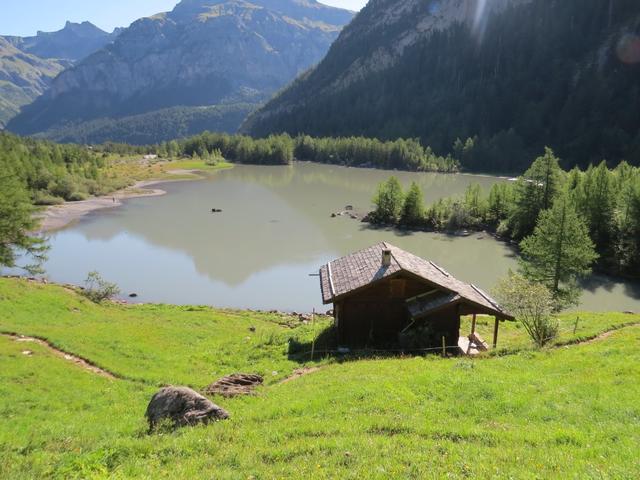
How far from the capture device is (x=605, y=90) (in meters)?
181

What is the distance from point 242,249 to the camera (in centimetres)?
6506

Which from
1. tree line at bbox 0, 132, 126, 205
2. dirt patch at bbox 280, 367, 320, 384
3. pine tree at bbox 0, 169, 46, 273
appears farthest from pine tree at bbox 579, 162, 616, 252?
tree line at bbox 0, 132, 126, 205

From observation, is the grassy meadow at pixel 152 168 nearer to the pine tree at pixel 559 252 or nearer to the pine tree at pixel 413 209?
the pine tree at pixel 413 209

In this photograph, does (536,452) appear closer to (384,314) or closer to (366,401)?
(366,401)

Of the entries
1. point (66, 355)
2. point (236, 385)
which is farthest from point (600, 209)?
point (66, 355)

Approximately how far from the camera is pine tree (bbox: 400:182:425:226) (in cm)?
7881

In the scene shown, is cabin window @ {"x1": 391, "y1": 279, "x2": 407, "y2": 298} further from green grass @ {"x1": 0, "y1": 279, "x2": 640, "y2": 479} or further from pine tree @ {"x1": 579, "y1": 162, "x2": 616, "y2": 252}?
pine tree @ {"x1": 579, "y1": 162, "x2": 616, "y2": 252}

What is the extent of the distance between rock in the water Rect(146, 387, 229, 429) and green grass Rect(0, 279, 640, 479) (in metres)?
0.54

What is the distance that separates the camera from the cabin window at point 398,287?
81.0ft

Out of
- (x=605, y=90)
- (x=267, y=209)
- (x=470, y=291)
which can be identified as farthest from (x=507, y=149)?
(x=470, y=291)

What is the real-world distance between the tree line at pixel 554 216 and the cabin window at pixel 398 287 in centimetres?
1751

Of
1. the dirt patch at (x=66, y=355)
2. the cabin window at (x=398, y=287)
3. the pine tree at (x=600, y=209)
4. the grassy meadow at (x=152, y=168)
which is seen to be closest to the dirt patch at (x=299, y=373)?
the cabin window at (x=398, y=287)

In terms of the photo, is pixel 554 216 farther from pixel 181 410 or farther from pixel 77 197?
pixel 77 197

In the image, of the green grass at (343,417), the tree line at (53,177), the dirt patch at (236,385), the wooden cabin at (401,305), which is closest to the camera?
the green grass at (343,417)
